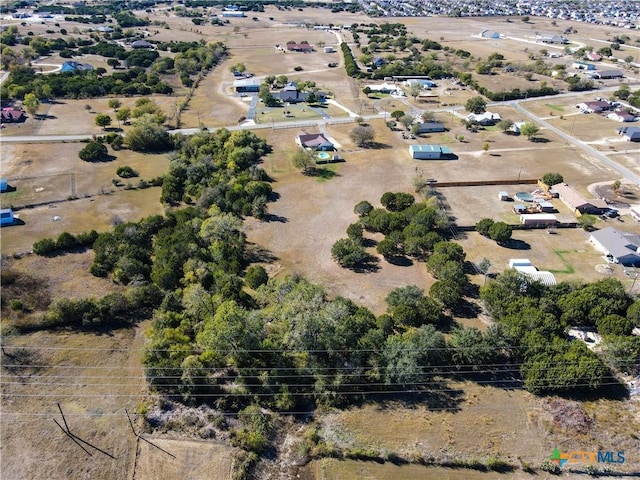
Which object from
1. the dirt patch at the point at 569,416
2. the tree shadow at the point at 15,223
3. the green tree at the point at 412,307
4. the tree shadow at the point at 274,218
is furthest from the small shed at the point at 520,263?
the tree shadow at the point at 15,223

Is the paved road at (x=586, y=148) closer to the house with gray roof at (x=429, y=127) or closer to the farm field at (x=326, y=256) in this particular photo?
the farm field at (x=326, y=256)

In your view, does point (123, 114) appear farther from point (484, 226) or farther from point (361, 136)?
point (484, 226)

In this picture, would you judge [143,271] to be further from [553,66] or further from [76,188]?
[553,66]

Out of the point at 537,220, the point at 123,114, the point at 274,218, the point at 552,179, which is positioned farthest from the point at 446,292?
the point at 123,114

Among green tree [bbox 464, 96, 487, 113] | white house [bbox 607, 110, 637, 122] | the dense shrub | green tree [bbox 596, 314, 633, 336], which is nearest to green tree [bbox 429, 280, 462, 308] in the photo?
green tree [bbox 596, 314, 633, 336]

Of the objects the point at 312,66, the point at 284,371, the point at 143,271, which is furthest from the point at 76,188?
the point at 312,66

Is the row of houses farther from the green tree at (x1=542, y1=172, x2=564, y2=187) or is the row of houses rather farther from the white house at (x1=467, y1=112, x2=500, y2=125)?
the green tree at (x1=542, y1=172, x2=564, y2=187)
